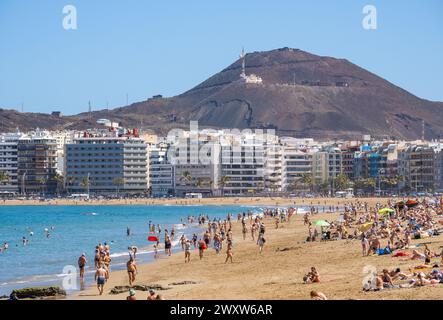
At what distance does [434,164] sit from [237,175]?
117ft

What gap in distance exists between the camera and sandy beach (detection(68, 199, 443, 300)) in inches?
799

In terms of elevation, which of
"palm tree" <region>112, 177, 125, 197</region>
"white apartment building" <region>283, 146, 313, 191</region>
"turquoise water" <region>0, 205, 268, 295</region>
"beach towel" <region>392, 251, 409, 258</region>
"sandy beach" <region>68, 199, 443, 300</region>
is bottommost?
"turquoise water" <region>0, 205, 268, 295</region>

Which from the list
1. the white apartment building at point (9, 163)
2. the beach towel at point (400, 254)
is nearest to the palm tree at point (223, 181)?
the white apartment building at point (9, 163)

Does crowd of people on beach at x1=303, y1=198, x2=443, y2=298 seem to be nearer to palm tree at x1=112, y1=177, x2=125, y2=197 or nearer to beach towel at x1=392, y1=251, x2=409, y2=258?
beach towel at x1=392, y1=251, x2=409, y2=258

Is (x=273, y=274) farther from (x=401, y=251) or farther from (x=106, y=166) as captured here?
(x=106, y=166)

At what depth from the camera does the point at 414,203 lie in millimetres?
64062

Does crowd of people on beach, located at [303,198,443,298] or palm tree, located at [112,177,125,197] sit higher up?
palm tree, located at [112,177,125,197]

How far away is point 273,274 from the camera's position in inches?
1040

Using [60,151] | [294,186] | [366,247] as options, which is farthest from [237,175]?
[366,247]

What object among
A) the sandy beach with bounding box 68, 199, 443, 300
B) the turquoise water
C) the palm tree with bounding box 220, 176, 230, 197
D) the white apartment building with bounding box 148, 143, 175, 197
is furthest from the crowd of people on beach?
the white apartment building with bounding box 148, 143, 175, 197

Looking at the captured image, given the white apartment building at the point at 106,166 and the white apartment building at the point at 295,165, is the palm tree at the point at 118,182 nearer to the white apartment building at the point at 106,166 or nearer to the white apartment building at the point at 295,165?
the white apartment building at the point at 106,166

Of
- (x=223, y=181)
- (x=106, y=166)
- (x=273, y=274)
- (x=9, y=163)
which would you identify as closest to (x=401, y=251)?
(x=273, y=274)

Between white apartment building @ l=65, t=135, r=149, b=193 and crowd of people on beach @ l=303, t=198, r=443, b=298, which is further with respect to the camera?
white apartment building @ l=65, t=135, r=149, b=193

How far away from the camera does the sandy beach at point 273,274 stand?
20297 mm
